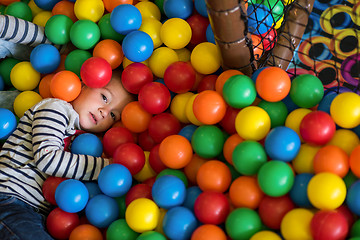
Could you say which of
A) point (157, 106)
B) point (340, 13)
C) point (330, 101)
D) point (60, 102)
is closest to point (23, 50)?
point (60, 102)

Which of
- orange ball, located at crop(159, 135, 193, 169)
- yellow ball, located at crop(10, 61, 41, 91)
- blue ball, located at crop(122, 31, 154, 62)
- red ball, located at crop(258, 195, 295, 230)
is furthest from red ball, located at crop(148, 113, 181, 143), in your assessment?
yellow ball, located at crop(10, 61, 41, 91)

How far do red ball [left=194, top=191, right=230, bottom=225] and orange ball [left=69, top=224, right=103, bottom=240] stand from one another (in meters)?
0.31

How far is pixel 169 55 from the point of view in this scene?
A: 1390 mm

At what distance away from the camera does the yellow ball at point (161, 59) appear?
1.39 m

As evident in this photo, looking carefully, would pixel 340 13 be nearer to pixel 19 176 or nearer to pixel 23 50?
pixel 23 50

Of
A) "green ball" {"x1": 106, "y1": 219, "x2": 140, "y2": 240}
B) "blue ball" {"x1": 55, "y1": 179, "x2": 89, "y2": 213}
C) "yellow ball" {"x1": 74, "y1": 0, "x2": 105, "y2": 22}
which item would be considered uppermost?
"yellow ball" {"x1": 74, "y1": 0, "x2": 105, "y2": 22}

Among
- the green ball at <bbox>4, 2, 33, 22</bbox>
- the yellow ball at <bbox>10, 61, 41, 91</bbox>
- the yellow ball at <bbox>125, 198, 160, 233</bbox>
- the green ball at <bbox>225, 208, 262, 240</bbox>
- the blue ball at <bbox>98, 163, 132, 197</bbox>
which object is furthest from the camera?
the green ball at <bbox>4, 2, 33, 22</bbox>

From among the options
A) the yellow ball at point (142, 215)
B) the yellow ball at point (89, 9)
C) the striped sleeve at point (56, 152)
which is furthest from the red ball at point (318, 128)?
the yellow ball at point (89, 9)

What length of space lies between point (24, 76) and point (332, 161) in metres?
1.13

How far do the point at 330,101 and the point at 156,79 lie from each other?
634 millimetres

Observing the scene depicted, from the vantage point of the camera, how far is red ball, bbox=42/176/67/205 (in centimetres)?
122

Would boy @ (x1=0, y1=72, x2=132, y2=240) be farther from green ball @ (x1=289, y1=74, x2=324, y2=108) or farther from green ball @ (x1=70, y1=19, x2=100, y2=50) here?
green ball @ (x1=289, y1=74, x2=324, y2=108)

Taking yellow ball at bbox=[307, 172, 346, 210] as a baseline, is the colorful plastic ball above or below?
below

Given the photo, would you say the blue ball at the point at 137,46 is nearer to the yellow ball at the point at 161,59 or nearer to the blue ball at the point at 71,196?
the yellow ball at the point at 161,59
